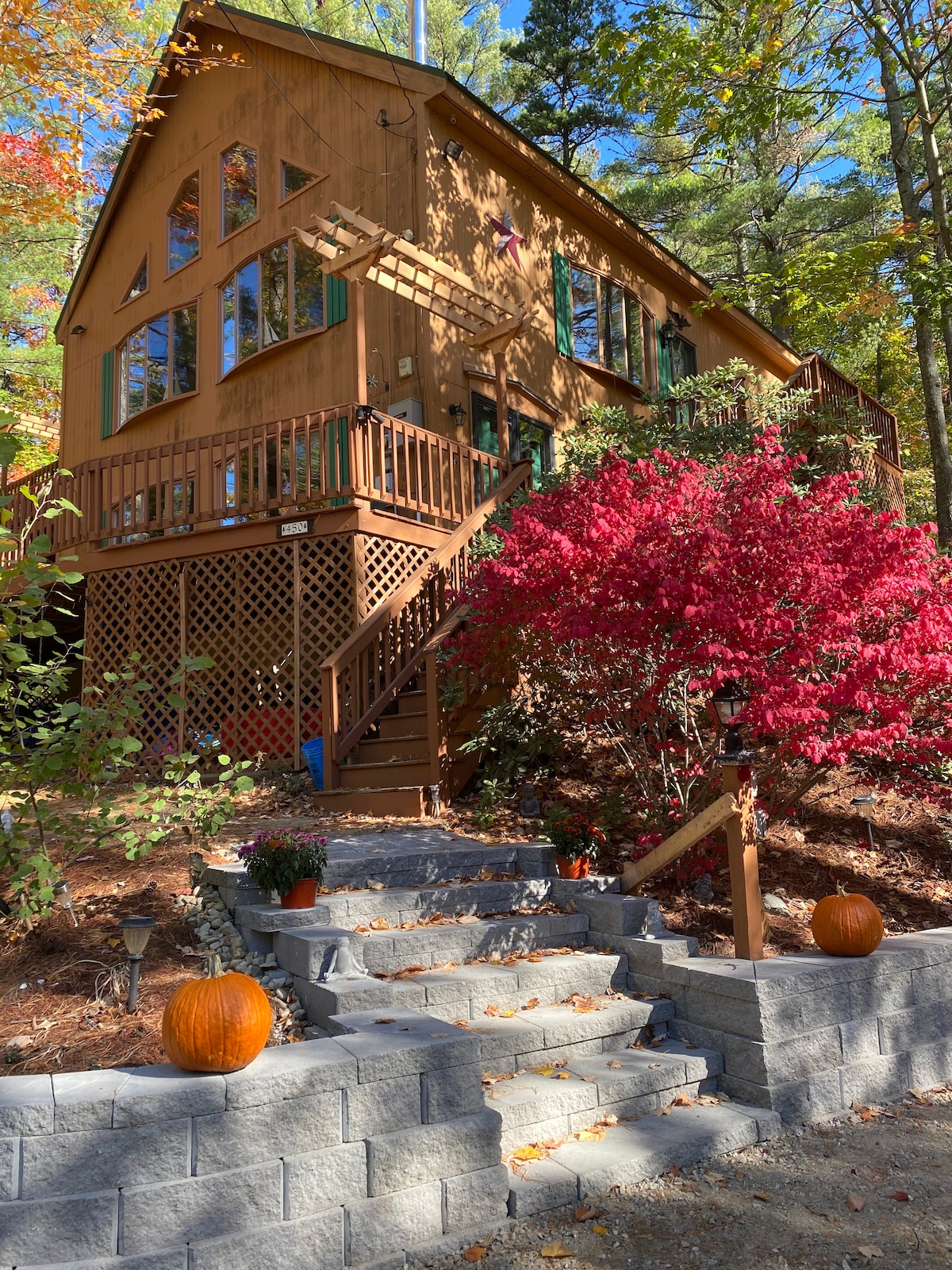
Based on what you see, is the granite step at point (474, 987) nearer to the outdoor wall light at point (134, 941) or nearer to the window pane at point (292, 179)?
the outdoor wall light at point (134, 941)

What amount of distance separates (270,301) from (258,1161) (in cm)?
1137

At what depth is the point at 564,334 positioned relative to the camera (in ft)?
40.9

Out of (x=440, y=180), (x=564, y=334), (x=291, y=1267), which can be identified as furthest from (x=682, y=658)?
(x=564, y=334)

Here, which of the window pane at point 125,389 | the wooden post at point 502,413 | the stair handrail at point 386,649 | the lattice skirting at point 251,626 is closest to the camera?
the stair handrail at point 386,649

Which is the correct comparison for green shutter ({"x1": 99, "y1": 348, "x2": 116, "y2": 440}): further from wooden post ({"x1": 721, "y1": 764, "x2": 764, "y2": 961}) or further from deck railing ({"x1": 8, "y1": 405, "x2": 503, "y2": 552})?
wooden post ({"x1": 721, "y1": 764, "x2": 764, "y2": 961})

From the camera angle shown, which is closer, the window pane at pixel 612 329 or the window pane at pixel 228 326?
the window pane at pixel 228 326

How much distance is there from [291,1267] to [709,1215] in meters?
1.39

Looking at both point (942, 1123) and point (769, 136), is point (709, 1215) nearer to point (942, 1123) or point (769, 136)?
point (942, 1123)

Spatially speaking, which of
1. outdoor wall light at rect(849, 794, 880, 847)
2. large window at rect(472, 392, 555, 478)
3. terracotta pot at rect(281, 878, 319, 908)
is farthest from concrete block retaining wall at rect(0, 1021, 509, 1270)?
large window at rect(472, 392, 555, 478)

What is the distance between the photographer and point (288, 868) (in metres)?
4.34

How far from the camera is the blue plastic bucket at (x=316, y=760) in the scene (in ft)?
25.6

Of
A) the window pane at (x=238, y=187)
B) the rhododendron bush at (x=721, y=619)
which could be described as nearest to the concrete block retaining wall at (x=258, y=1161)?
the rhododendron bush at (x=721, y=619)

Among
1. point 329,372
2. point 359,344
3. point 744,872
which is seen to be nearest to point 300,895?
point 744,872

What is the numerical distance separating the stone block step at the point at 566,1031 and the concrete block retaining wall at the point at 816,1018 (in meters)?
0.17
